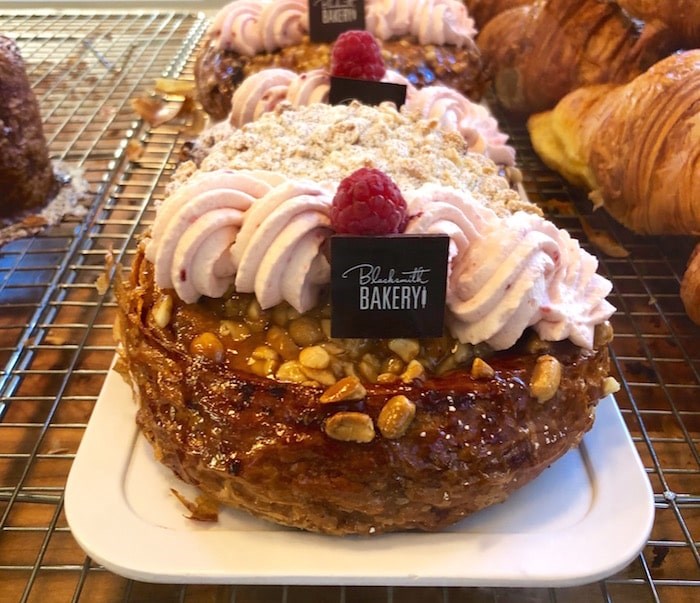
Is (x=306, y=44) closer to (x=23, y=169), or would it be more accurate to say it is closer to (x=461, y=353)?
(x=23, y=169)

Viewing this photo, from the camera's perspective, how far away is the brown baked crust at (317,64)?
2459mm

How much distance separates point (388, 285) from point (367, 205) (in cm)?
13

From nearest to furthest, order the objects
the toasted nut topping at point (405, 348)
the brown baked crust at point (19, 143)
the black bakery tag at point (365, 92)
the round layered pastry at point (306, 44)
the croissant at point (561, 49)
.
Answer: the toasted nut topping at point (405, 348) < the black bakery tag at point (365, 92) < the brown baked crust at point (19, 143) < the croissant at point (561, 49) < the round layered pastry at point (306, 44)

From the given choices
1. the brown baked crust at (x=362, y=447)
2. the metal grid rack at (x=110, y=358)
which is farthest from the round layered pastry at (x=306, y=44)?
the brown baked crust at (x=362, y=447)

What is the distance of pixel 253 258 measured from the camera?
1215 millimetres

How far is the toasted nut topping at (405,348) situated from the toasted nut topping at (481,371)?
98 mm

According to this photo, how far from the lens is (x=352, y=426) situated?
1.12 metres

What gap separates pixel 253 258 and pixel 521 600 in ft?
2.51

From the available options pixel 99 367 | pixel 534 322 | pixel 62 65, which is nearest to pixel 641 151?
pixel 534 322

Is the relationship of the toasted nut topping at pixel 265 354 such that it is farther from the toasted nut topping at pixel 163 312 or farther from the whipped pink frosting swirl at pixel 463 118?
the whipped pink frosting swirl at pixel 463 118

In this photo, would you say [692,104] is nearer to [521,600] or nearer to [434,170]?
[434,170]

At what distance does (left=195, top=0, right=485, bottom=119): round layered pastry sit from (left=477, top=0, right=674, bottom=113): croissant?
0.20 metres

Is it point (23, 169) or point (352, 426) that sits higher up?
point (352, 426)

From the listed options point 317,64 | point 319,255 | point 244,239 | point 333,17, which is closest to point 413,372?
point 319,255
